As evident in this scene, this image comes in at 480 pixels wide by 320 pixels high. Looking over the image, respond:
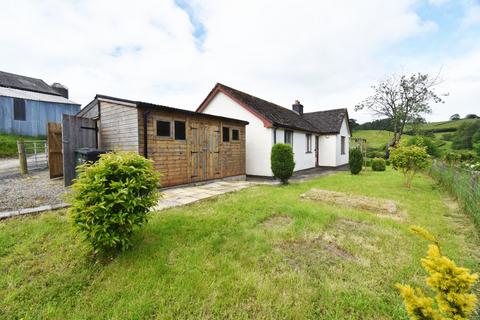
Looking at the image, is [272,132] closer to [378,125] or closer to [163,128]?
[163,128]

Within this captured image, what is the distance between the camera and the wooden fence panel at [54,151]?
8.38m

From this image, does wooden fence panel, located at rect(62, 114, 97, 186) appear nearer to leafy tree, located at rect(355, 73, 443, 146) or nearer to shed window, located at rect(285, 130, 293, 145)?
shed window, located at rect(285, 130, 293, 145)

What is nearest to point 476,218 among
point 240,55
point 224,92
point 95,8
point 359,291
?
point 359,291

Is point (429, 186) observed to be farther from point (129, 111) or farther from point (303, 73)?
point (129, 111)

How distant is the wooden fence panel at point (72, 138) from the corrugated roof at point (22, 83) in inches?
767

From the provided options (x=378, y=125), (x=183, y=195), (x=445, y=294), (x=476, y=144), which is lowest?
(x=183, y=195)

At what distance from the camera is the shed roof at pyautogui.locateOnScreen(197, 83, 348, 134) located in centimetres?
1228

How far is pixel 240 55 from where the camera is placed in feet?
44.1

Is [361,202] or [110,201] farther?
[361,202]

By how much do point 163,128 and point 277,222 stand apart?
17.0 ft

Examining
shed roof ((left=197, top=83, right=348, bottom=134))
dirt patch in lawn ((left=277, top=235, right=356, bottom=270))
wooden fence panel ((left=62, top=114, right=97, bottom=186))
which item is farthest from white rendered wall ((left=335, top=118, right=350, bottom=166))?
wooden fence panel ((left=62, top=114, right=97, bottom=186))

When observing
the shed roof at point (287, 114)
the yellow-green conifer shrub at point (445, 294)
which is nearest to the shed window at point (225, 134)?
the shed roof at point (287, 114)

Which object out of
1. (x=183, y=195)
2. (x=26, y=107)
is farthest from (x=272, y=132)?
(x=26, y=107)

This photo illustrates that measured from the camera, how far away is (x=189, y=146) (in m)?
8.11
